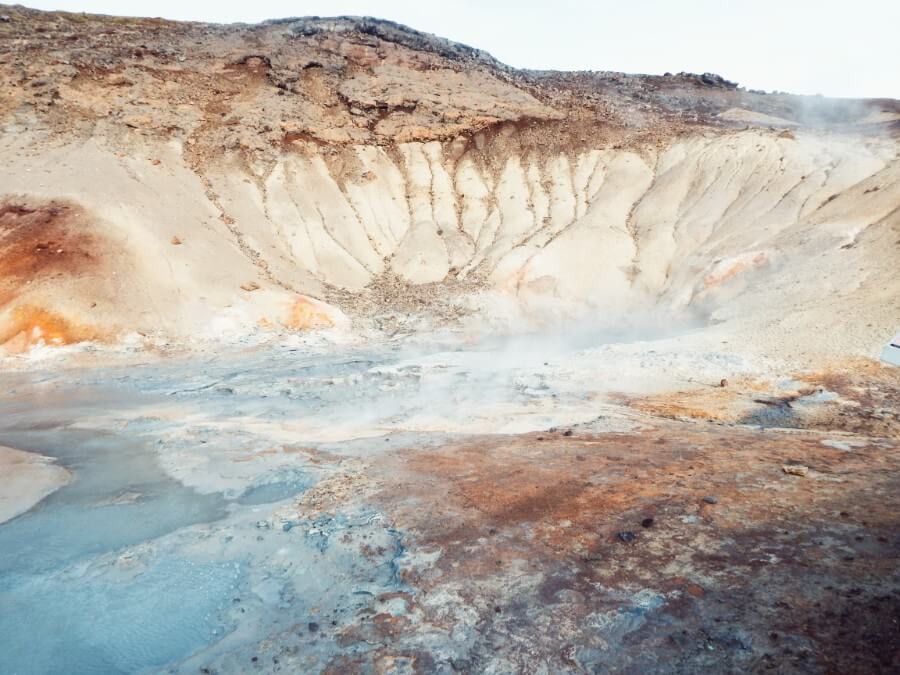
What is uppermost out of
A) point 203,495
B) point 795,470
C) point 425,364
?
point 795,470

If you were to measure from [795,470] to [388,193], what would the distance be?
23.4m

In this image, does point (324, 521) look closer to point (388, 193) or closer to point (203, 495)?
point (203, 495)

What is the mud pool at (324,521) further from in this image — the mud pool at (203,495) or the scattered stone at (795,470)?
the scattered stone at (795,470)

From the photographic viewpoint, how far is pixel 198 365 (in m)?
15.4

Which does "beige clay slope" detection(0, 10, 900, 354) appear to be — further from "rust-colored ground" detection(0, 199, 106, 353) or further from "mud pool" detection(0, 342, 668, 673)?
"mud pool" detection(0, 342, 668, 673)

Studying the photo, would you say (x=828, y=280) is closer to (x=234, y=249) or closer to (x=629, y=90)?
(x=234, y=249)

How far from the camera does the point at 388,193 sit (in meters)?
27.5

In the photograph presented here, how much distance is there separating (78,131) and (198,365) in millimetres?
15454

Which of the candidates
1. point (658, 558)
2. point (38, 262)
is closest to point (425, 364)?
point (658, 558)

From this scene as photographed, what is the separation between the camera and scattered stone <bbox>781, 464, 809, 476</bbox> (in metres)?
6.65

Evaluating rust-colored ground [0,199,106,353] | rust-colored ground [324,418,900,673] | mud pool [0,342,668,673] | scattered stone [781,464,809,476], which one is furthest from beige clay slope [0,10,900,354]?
rust-colored ground [324,418,900,673]

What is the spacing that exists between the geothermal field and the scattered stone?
0.05 m

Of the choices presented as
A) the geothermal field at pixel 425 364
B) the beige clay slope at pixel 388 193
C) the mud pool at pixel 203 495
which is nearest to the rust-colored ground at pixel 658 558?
the geothermal field at pixel 425 364

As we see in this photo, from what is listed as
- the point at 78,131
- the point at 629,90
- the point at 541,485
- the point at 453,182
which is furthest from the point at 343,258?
the point at 629,90
